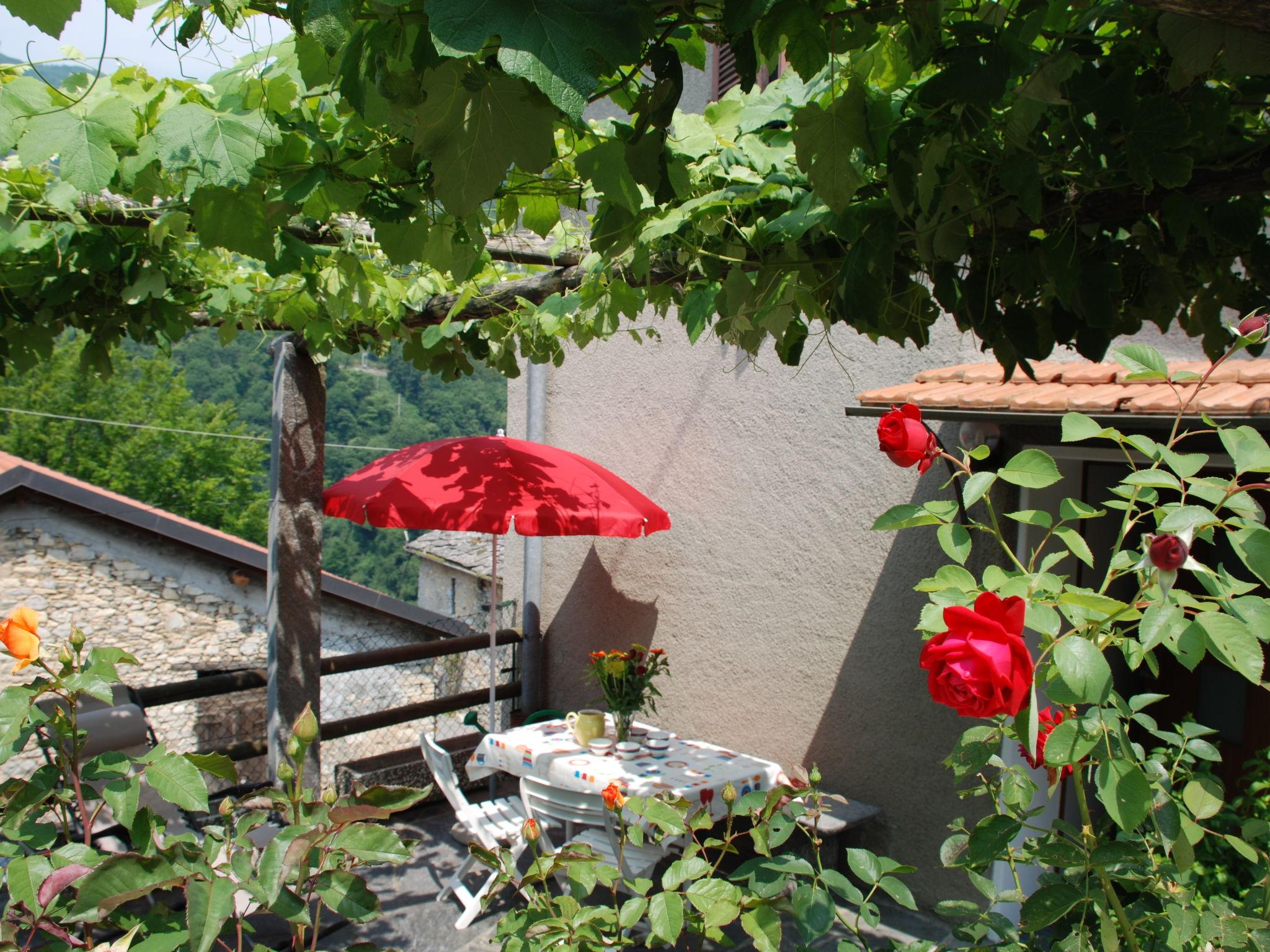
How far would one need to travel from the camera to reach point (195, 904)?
121 cm

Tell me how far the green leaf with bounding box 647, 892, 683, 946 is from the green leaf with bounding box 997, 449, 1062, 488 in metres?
0.83

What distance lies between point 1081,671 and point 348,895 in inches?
40.6

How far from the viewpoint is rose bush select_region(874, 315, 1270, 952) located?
1.06 meters

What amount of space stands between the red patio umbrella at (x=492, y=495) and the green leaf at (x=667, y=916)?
12.2 ft

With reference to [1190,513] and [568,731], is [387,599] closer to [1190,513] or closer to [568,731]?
[568,731]

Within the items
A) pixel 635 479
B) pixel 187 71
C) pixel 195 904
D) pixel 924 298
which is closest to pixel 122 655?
pixel 195 904

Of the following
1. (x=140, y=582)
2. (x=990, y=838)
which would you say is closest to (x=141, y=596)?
(x=140, y=582)

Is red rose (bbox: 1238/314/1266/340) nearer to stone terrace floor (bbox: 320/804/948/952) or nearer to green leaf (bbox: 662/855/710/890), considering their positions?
green leaf (bbox: 662/855/710/890)

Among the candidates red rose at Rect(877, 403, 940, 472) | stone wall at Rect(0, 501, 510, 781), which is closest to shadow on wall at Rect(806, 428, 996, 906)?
red rose at Rect(877, 403, 940, 472)

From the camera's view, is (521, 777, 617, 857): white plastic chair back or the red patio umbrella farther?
the red patio umbrella

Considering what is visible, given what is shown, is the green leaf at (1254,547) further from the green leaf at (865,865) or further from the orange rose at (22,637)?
the orange rose at (22,637)

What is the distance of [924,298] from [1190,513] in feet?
4.59

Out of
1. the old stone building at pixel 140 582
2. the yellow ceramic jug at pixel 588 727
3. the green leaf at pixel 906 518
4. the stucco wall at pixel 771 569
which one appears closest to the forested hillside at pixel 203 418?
the old stone building at pixel 140 582

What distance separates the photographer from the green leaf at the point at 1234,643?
1055mm
